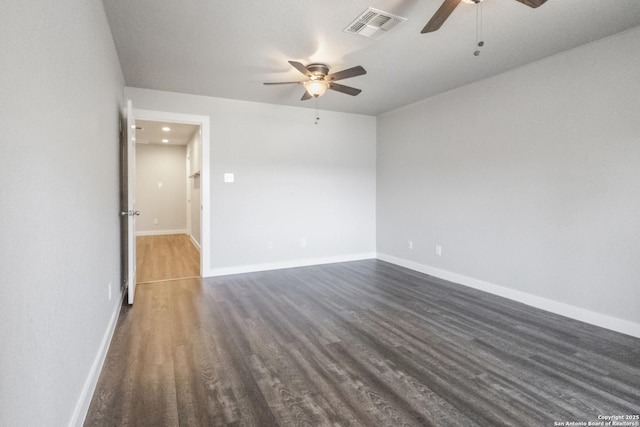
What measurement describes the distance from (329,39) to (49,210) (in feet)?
8.33

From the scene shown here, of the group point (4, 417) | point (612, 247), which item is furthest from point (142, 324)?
point (612, 247)

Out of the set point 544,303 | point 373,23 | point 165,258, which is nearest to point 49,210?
point 373,23

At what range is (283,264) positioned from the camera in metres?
5.22

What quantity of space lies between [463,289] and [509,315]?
33.4 inches

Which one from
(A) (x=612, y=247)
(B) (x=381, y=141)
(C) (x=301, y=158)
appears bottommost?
(A) (x=612, y=247)

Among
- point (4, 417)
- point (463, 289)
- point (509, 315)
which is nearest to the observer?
point (4, 417)

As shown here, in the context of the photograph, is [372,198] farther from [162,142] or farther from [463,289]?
[162,142]

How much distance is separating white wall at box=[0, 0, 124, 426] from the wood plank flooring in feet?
8.38

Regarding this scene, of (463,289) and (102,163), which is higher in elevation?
(102,163)

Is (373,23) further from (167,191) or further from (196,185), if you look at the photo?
(167,191)

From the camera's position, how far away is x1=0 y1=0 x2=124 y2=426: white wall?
3.11 ft

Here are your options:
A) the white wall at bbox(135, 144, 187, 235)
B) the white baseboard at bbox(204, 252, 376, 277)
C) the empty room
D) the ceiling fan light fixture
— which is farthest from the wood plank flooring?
the ceiling fan light fixture

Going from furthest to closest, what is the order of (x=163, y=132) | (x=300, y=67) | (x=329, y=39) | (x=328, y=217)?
1. (x=163, y=132)
2. (x=328, y=217)
3. (x=300, y=67)
4. (x=329, y=39)

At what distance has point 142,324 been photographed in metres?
3.05
